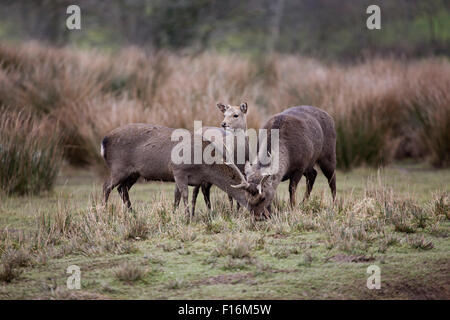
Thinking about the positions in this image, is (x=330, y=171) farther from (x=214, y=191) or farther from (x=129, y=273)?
(x=129, y=273)

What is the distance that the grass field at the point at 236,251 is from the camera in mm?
6105

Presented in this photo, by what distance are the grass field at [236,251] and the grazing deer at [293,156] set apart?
0.97 ft

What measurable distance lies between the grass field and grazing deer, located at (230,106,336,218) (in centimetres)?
30

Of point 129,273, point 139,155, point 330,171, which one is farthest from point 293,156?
point 129,273

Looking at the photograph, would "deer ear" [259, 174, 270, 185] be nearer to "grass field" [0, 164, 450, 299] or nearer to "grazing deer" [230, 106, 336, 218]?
"grazing deer" [230, 106, 336, 218]

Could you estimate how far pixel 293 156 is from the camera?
29.1ft

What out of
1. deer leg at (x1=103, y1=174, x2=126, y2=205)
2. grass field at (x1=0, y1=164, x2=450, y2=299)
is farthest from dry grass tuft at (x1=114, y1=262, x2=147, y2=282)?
deer leg at (x1=103, y1=174, x2=126, y2=205)

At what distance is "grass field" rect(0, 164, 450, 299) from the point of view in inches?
240

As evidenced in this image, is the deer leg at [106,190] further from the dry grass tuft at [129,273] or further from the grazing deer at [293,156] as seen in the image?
the dry grass tuft at [129,273]

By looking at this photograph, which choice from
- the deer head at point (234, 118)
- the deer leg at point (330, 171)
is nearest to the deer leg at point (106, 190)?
the deer head at point (234, 118)

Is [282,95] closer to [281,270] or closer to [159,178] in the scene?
[159,178]
